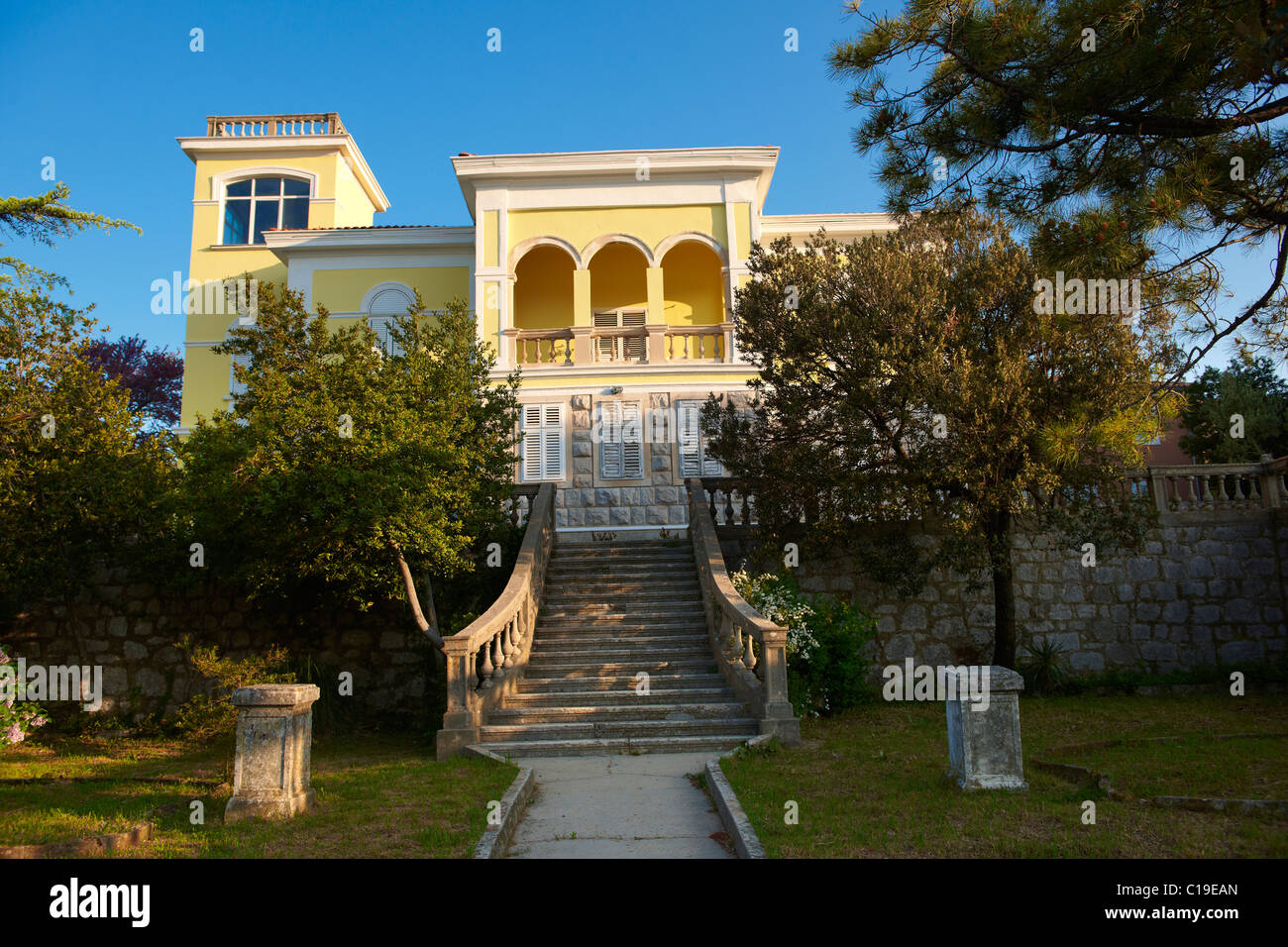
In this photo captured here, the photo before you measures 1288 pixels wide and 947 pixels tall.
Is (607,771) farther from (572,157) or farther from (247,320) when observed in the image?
(247,320)

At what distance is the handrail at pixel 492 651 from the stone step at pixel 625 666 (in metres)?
0.33

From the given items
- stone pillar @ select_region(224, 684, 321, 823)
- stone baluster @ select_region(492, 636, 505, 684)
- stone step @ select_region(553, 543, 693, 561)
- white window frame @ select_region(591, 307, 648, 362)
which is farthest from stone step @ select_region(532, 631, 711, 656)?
white window frame @ select_region(591, 307, 648, 362)

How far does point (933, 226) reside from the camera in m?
11.6

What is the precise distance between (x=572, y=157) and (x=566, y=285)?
299cm

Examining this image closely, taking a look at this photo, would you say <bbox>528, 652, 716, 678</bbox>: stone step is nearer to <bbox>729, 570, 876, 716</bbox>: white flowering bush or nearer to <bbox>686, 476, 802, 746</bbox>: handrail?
<bbox>686, 476, 802, 746</bbox>: handrail

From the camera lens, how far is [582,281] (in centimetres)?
1773

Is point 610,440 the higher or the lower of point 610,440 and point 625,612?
the higher

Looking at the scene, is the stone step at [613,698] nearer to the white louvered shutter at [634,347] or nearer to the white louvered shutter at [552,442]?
the white louvered shutter at [552,442]

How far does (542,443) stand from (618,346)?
107 inches

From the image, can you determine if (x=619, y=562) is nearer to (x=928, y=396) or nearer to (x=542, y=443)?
(x=542, y=443)

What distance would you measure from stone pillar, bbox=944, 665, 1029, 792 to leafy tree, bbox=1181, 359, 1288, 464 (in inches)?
721

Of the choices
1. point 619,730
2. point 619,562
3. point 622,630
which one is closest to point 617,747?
point 619,730

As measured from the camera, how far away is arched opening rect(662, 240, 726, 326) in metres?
19.5

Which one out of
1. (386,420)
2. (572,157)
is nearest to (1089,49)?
(386,420)
